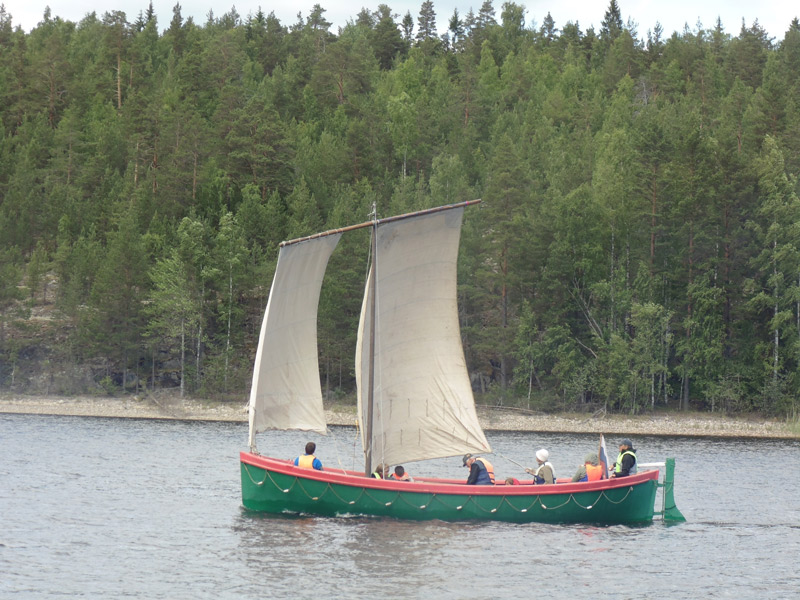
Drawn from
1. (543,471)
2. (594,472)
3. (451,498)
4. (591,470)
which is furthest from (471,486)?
(594,472)

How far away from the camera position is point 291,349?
1262 inches

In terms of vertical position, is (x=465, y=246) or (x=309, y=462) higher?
(x=465, y=246)

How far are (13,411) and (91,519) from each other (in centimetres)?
4459

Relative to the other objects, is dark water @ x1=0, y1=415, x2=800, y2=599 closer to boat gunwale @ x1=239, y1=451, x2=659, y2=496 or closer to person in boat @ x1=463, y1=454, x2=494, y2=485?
boat gunwale @ x1=239, y1=451, x2=659, y2=496

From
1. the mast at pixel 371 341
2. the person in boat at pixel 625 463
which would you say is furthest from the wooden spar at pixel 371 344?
the person in boat at pixel 625 463

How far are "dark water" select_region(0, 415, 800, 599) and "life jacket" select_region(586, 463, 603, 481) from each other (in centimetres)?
154

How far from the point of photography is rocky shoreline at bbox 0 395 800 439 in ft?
228

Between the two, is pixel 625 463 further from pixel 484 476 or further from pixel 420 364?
pixel 420 364

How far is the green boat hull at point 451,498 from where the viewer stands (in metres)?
30.3

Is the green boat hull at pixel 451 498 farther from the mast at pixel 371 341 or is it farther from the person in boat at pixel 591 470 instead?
the mast at pixel 371 341

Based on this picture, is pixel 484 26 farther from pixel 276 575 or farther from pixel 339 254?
pixel 276 575

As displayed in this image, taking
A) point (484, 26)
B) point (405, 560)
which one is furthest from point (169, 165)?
point (484, 26)

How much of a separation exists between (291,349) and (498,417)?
42568 mm

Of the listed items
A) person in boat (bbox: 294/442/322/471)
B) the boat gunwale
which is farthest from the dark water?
person in boat (bbox: 294/442/322/471)
